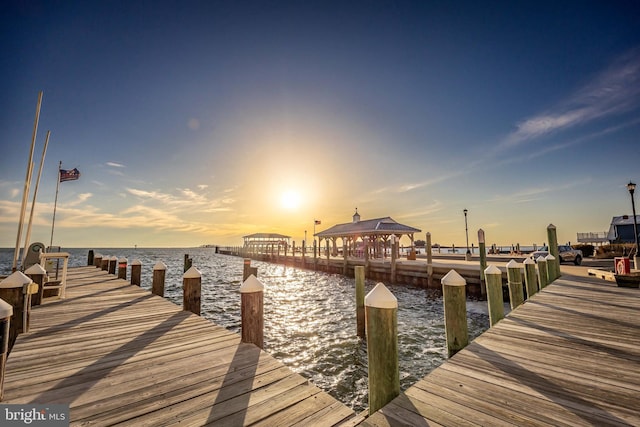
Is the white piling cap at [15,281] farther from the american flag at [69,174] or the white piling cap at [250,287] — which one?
the american flag at [69,174]

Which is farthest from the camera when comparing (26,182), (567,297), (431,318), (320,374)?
(431,318)

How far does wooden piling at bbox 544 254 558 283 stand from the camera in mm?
10633

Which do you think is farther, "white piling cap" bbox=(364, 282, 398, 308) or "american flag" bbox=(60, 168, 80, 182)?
"american flag" bbox=(60, 168, 80, 182)

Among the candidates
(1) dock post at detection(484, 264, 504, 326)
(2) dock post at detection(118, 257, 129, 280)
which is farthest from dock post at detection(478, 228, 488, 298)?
(2) dock post at detection(118, 257, 129, 280)

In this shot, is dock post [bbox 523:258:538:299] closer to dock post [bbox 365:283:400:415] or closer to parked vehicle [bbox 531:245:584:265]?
dock post [bbox 365:283:400:415]

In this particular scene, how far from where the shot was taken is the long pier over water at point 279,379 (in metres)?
2.24

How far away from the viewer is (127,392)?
8.70 feet

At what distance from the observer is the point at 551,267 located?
1087cm

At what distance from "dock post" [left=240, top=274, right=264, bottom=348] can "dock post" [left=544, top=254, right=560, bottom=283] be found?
1160 centimetres

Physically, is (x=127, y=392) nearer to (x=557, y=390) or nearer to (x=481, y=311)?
(x=557, y=390)

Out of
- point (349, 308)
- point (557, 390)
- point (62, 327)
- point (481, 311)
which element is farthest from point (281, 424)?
point (481, 311)

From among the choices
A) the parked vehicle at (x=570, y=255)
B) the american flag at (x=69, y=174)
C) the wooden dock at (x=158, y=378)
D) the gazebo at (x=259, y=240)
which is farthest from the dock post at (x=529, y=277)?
the gazebo at (x=259, y=240)

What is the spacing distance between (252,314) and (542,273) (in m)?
10.7

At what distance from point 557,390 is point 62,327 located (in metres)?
7.25
